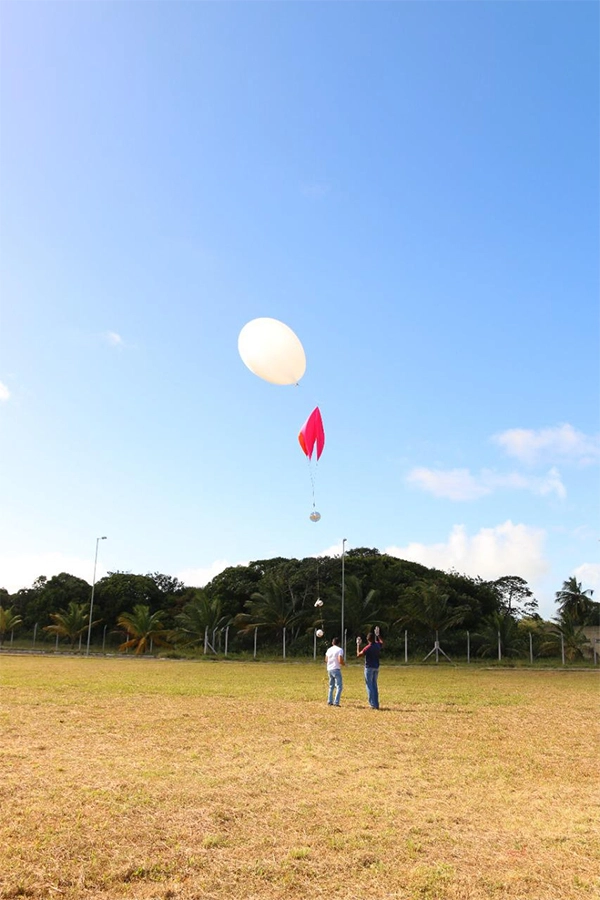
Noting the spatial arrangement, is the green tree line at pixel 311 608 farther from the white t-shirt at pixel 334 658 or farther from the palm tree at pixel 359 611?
the white t-shirt at pixel 334 658

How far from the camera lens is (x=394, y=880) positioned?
5.17 meters

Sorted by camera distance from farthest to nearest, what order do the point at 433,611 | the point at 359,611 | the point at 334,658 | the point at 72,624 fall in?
the point at 72,624 < the point at 359,611 < the point at 433,611 < the point at 334,658

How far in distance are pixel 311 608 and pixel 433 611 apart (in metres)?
9.91

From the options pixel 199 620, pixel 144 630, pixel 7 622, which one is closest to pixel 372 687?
pixel 199 620

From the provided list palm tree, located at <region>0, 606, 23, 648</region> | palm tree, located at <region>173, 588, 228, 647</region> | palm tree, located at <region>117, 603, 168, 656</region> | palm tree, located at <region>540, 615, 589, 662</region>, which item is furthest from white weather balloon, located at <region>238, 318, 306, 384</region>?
palm tree, located at <region>0, 606, 23, 648</region>

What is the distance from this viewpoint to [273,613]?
51.8 meters

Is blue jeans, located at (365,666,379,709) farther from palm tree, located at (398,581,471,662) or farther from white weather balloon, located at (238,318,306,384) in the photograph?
palm tree, located at (398,581,471,662)

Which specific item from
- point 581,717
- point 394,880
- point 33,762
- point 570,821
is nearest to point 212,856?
point 394,880

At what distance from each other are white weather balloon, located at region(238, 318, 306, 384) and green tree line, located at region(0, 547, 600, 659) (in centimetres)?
2698

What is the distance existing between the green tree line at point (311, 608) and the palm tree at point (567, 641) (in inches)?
3.1

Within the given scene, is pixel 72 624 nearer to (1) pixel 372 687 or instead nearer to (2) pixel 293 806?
(1) pixel 372 687

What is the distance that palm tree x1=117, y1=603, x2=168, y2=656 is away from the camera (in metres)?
55.7

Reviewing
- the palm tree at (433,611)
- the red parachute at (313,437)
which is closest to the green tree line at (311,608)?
the palm tree at (433,611)

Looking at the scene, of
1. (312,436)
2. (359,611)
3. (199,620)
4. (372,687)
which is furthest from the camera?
(199,620)
